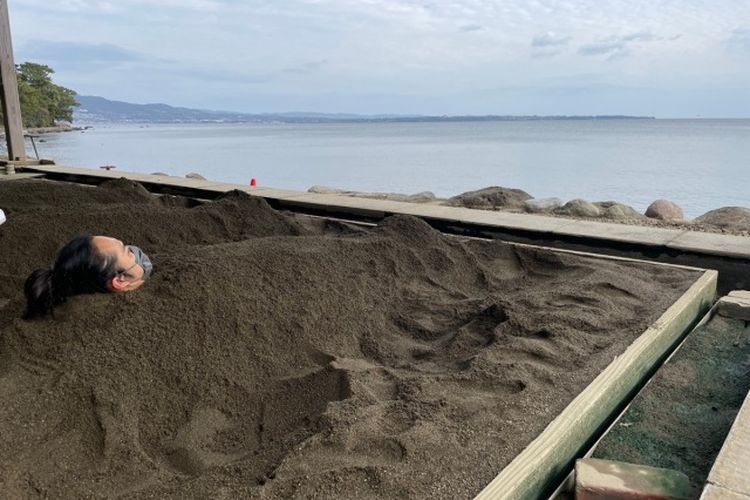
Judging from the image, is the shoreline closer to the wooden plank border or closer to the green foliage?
the wooden plank border

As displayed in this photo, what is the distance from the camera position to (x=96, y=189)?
5.86 metres

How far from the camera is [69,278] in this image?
2535 millimetres

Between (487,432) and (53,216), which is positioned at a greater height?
(53,216)

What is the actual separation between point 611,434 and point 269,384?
1.24 metres

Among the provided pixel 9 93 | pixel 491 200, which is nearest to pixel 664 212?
pixel 491 200

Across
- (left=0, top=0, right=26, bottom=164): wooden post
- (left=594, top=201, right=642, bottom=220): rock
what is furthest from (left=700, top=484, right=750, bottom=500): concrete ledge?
(left=0, top=0, right=26, bottom=164): wooden post

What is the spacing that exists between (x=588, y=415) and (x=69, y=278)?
2.04m

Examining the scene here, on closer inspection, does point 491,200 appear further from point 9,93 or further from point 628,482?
point 628,482

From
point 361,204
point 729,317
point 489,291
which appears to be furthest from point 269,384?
point 361,204

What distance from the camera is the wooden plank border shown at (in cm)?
171

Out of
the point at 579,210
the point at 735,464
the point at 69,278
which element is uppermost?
the point at 69,278

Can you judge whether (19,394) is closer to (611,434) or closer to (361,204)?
(611,434)

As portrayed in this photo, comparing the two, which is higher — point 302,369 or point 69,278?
point 69,278

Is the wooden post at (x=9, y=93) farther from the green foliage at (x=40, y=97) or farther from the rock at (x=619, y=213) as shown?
the green foliage at (x=40, y=97)
